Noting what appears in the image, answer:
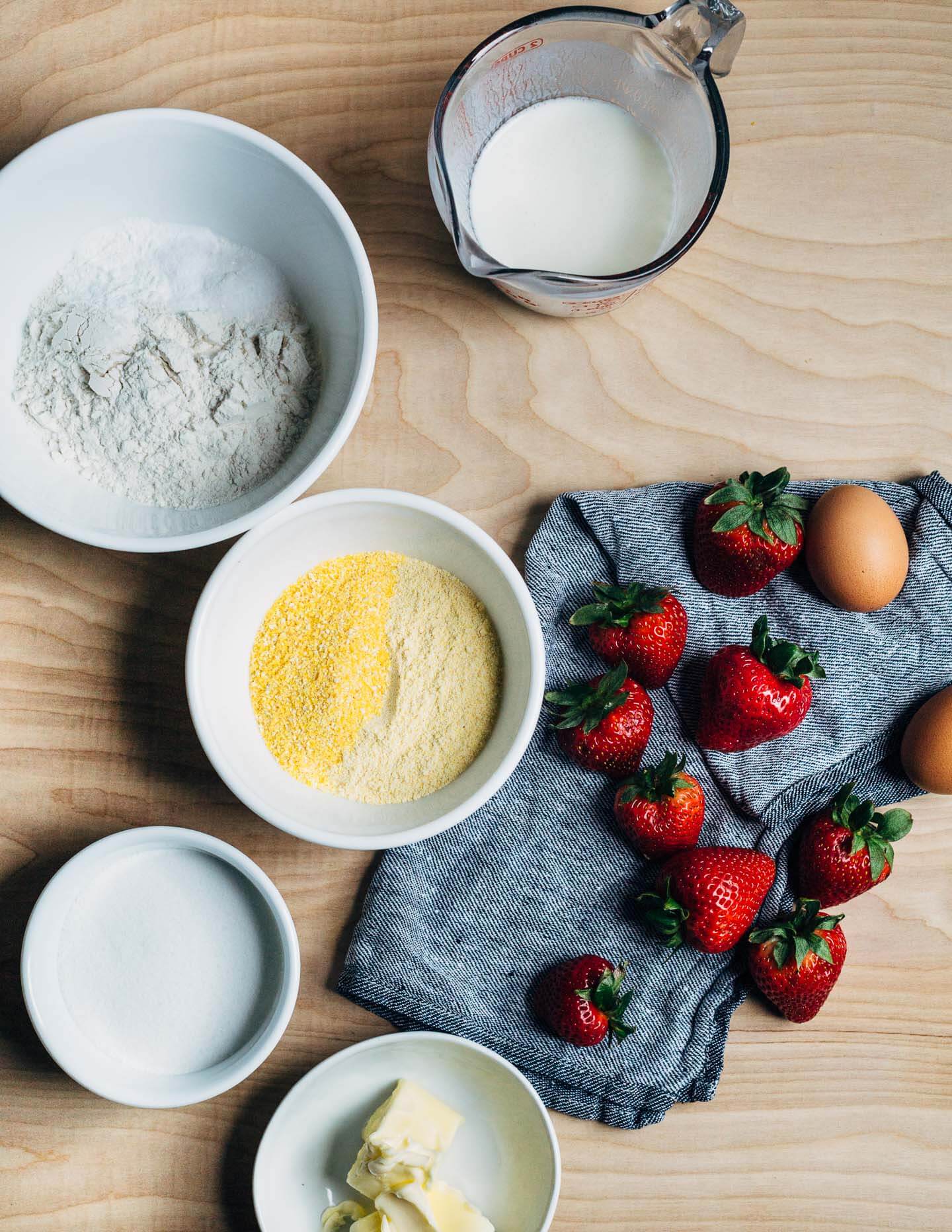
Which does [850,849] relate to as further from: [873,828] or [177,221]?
[177,221]

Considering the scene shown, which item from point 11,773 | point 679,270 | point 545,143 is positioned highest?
point 545,143

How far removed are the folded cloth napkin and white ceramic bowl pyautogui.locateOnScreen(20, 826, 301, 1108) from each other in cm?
13

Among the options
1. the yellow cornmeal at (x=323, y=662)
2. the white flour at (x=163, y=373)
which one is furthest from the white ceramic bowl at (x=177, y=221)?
the yellow cornmeal at (x=323, y=662)

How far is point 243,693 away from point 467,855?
274 mm

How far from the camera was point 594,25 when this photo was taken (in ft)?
2.67

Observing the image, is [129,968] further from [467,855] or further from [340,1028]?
[467,855]

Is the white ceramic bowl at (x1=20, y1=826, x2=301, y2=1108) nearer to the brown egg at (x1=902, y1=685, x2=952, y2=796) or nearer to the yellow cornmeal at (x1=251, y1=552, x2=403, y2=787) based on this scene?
the yellow cornmeal at (x1=251, y1=552, x2=403, y2=787)

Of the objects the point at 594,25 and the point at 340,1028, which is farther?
the point at 340,1028

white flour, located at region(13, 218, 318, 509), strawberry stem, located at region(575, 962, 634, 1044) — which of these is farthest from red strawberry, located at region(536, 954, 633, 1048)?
white flour, located at region(13, 218, 318, 509)

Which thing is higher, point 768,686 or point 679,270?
point 679,270

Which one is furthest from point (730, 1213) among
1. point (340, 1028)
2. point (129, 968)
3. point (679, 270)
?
point (679, 270)

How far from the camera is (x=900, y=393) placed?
0.95 metres

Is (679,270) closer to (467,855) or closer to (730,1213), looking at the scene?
(467,855)

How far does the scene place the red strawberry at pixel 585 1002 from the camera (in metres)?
0.88
